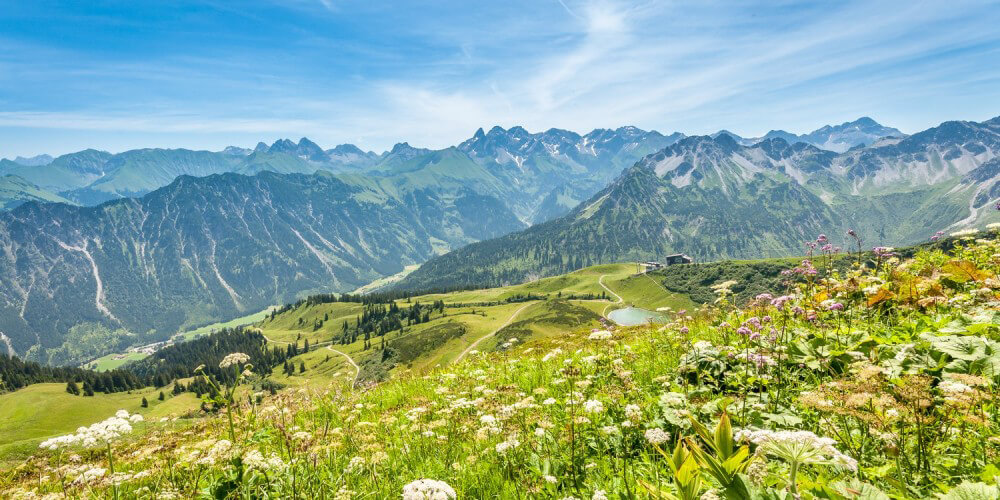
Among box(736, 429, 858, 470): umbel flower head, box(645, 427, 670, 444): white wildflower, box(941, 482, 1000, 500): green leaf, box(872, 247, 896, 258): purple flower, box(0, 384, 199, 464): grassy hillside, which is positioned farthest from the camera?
box(0, 384, 199, 464): grassy hillside

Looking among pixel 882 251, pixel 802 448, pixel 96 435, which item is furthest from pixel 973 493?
pixel 882 251

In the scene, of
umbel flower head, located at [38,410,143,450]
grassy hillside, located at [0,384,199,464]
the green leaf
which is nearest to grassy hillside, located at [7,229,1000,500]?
the green leaf

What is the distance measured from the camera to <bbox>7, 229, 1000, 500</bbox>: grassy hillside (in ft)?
12.6

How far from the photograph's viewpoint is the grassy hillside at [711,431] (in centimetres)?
385

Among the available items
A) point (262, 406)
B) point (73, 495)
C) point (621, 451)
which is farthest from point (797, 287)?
point (73, 495)

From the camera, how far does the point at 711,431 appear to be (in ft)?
19.4

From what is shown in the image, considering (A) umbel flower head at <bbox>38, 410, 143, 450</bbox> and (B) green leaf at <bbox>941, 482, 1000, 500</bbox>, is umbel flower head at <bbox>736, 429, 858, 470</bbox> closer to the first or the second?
(B) green leaf at <bbox>941, 482, 1000, 500</bbox>

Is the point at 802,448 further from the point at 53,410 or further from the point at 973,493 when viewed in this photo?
the point at 53,410

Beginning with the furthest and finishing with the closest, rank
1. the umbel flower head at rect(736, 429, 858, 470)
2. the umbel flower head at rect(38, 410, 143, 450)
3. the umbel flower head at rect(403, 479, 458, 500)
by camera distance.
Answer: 1. the umbel flower head at rect(38, 410, 143, 450)
2. the umbel flower head at rect(403, 479, 458, 500)
3. the umbel flower head at rect(736, 429, 858, 470)

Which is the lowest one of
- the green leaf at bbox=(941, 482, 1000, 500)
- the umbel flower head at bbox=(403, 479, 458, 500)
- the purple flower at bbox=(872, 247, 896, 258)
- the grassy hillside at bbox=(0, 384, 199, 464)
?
the grassy hillside at bbox=(0, 384, 199, 464)

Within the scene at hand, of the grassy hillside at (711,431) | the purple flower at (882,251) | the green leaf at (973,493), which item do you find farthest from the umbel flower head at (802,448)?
the purple flower at (882,251)

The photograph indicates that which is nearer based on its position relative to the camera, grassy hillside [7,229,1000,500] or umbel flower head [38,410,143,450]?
grassy hillside [7,229,1000,500]

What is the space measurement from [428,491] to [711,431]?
3.96 meters

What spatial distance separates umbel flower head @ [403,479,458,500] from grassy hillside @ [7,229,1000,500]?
0.11 feet
